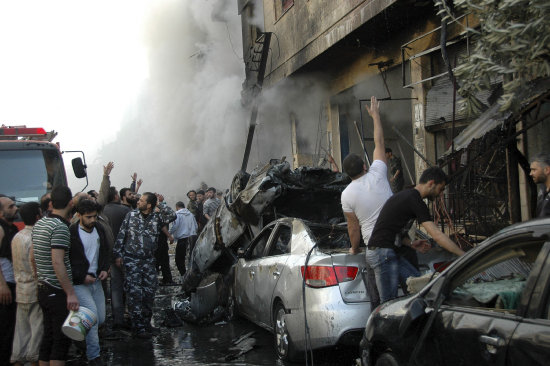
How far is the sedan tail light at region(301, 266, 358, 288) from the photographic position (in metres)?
4.87

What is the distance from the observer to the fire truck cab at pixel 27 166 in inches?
371

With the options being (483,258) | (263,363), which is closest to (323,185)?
(263,363)

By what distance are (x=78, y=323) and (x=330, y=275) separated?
2.16 meters

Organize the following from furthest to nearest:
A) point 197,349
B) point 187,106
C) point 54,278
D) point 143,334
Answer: point 187,106
point 143,334
point 197,349
point 54,278

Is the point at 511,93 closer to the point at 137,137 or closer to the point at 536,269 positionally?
the point at 536,269

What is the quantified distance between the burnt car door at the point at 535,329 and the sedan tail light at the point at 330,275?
2446 millimetres

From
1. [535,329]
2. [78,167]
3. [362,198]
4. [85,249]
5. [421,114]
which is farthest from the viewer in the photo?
[421,114]

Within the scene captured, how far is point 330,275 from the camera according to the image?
4898 mm

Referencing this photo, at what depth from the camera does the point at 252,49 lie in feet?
62.1

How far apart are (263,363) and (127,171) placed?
25.0 m

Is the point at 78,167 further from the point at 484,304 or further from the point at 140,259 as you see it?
the point at 484,304

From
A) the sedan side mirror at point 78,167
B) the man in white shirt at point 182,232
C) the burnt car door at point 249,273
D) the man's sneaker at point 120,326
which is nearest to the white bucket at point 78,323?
the burnt car door at point 249,273

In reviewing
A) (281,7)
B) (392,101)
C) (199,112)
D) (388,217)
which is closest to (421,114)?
(392,101)

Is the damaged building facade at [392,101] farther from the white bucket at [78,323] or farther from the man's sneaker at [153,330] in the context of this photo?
the man's sneaker at [153,330]
